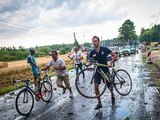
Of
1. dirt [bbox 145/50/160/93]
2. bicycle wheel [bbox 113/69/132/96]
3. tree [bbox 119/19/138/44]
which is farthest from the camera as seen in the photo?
tree [bbox 119/19/138/44]

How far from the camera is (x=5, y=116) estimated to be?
8156 millimetres

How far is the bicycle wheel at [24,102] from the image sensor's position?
26.2 ft

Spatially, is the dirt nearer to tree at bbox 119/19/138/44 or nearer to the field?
the field

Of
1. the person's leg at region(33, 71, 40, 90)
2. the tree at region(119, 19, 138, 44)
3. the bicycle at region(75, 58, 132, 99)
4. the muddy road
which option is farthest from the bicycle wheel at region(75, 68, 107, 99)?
the tree at region(119, 19, 138, 44)

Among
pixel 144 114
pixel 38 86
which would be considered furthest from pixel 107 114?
pixel 38 86

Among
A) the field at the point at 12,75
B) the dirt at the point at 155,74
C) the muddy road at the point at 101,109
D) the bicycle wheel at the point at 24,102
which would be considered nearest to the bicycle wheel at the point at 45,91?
the muddy road at the point at 101,109

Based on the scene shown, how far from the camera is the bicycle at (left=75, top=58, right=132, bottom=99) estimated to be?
7934mm

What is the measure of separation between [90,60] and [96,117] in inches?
76.9

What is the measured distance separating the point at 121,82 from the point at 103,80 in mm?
1028

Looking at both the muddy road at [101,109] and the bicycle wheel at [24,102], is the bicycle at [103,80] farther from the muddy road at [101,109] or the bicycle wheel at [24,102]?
the bicycle wheel at [24,102]

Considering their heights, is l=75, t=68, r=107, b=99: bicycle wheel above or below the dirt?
above

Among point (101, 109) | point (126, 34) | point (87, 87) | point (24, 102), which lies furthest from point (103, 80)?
point (126, 34)

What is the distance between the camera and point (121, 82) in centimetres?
887

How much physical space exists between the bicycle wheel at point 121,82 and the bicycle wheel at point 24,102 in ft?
9.80
